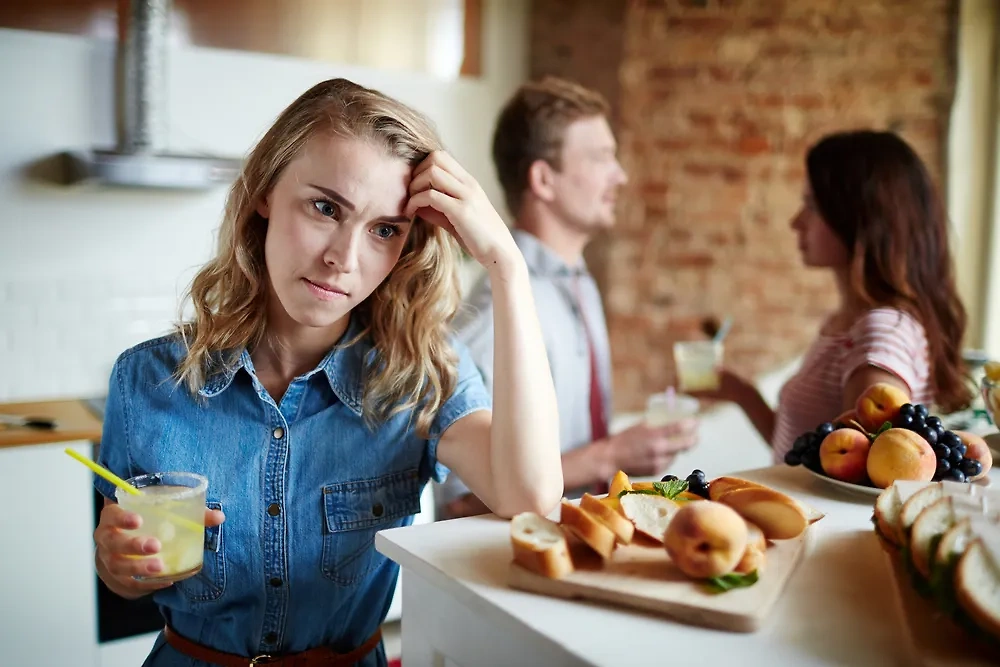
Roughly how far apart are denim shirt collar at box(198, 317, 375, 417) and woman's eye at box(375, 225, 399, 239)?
0.21m

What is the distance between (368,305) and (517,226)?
1.21 meters

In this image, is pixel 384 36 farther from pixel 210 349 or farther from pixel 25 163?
pixel 210 349

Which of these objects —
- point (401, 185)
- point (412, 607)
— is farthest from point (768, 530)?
point (401, 185)

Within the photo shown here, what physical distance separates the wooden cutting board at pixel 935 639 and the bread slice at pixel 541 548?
1.07ft

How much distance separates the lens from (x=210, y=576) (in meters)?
1.28

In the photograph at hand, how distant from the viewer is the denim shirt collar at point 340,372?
1309mm

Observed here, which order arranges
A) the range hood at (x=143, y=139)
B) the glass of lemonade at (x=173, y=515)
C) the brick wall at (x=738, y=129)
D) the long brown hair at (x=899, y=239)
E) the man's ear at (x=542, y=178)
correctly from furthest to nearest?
the brick wall at (x=738, y=129)
the range hood at (x=143, y=139)
the man's ear at (x=542, y=178)
the long brown hair at (x=899, y=239)
the glass of lemonade at (x=173, y=515)

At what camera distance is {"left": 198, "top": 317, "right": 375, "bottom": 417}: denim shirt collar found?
1.31 m

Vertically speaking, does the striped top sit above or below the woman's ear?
below

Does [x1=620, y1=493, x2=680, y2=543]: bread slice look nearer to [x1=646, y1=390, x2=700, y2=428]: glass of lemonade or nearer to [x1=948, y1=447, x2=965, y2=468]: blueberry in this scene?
Answer: [x1=948, y1=447, x2=965, y2=468]: blueberry

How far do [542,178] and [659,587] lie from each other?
5.84 ft

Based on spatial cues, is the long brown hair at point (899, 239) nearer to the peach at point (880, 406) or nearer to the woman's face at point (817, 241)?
the woman's face at point (817, 241)

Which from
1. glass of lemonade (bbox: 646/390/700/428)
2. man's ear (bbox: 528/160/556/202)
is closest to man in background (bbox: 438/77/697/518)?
man's ear (bbox: 528/160/556/202)

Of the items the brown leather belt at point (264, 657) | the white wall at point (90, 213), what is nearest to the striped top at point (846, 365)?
the brown leather belt at point (264, 657)
